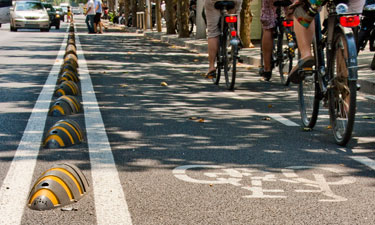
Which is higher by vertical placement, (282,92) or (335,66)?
(335,66)

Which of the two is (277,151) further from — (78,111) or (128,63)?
(128,63)

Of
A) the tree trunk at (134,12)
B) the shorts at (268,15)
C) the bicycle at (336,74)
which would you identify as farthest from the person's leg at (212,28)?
the tree trunk at (134,12)

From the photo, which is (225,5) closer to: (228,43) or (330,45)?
(228,43)

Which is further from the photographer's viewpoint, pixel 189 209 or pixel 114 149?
pixel 114 149

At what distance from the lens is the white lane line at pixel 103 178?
3535 mm

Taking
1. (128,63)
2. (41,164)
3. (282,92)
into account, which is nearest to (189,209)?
(41,164)

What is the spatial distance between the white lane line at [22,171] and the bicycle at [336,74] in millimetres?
2414

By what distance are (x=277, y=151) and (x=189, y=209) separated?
172 cm

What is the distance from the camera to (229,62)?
9633mm

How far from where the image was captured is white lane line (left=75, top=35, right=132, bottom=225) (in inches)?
139

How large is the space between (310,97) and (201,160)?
1745 mm

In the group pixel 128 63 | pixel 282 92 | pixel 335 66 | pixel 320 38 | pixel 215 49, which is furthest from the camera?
pixel 128 63

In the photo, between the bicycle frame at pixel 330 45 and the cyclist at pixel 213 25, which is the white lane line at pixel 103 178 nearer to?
the bicycle frame at pixel 330 45

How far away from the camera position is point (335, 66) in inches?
215
